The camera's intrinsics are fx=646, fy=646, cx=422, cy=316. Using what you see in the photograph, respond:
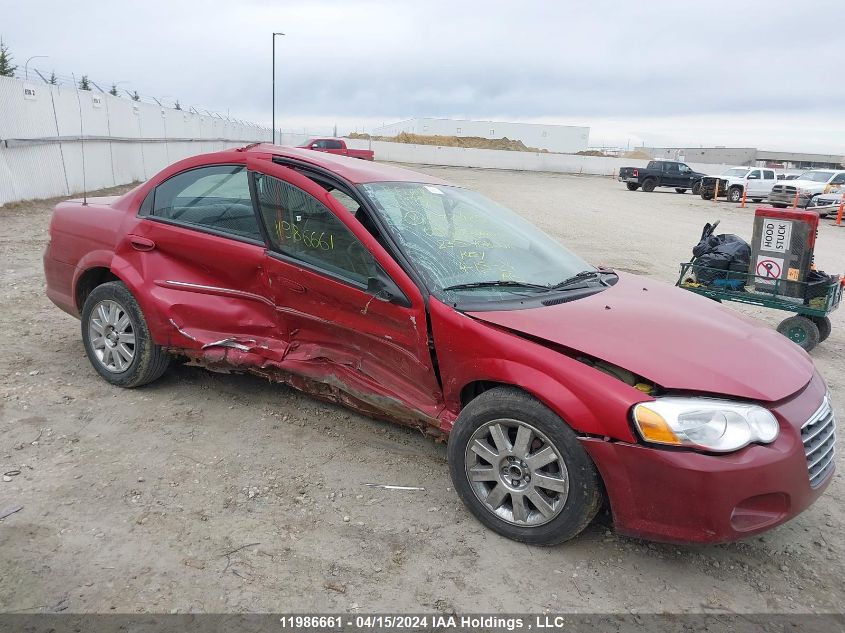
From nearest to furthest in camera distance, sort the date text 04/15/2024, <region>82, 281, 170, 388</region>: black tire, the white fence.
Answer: the date text 04/15/2024
<region>82, 281, 170, 388</region>: black tire
the white fence

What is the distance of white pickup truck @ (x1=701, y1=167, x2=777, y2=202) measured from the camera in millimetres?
27797

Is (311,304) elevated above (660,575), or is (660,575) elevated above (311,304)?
(311,304)

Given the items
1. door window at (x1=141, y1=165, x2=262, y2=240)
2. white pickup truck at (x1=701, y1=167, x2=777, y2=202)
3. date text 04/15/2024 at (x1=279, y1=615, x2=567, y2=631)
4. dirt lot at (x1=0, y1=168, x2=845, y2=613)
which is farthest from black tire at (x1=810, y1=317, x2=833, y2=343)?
white pickup truck at (x1=701, y1=167, x2=777, y2=202)

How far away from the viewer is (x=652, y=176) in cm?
3262

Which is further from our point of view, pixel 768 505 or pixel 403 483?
pixel 403 483

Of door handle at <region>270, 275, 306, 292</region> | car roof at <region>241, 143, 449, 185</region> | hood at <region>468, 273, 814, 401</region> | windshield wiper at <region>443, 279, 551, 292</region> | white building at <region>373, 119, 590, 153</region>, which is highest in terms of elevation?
white building at <region>373, 119, 590, 153</region>

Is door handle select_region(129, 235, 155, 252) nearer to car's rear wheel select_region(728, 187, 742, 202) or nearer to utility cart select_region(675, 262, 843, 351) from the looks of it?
utility cart select_region(675, 262, 843, 351)

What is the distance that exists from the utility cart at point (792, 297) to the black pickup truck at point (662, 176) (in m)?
27.6

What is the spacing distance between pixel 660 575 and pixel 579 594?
0.42 metres

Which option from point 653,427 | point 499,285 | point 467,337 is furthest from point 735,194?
point 653,427

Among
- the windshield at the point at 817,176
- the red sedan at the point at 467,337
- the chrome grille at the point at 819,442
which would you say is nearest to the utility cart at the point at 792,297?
the red sedan at the point at 467,337

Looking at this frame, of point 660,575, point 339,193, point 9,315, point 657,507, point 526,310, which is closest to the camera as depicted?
point 657,507

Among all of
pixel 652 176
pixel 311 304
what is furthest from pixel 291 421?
pixel 652 176

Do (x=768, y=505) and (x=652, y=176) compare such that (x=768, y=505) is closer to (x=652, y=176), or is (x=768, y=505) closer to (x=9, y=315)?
(x=9, y=315)
